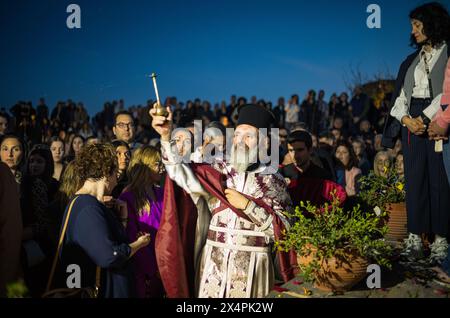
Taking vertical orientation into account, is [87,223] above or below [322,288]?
above

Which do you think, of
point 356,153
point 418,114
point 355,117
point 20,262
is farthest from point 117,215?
point 355,117

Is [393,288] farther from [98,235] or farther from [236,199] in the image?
[98,235]

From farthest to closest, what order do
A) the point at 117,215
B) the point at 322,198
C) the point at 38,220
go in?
the point at 322,198
the point at 38,220
the point at 117,215

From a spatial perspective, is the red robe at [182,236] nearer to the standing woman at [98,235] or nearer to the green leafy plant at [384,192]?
the standing woman at [98,235]

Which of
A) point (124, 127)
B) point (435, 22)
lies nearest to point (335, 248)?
point (435, 22)

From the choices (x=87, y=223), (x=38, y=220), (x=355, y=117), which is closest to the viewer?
(x=87, y=223)

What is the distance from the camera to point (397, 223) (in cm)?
519

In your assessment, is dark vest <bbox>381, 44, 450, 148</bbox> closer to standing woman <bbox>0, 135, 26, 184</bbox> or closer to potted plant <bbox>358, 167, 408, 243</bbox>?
potted plant <bbox>358, 167, 408, 243</bbox>

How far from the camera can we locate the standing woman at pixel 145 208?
14.2ft
